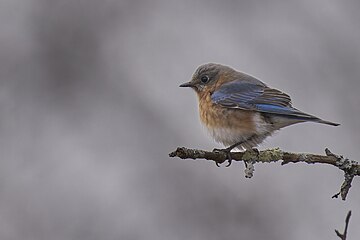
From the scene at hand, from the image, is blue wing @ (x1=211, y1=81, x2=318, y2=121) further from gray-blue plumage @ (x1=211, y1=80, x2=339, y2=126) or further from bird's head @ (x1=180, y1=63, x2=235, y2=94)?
bird's head @ (x1=180, y1=63, x2=235, y2=94)

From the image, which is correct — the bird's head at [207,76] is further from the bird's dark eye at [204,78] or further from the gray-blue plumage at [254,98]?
the gray-blue plumage at [254,98]

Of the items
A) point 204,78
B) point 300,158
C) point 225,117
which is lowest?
point 300,158

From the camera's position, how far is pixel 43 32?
6.77 m

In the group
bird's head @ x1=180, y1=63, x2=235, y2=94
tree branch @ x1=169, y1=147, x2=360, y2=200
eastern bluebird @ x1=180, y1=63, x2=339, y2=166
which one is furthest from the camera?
bird's head @ x1=180, y1=63, x2=235, y2=94

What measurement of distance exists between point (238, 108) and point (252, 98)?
0.49 feet

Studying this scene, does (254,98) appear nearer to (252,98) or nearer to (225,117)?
(252,98)

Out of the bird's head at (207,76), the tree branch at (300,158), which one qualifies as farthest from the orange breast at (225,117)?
the tree branch at (300,158)

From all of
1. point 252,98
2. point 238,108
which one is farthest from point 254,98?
point 238,108

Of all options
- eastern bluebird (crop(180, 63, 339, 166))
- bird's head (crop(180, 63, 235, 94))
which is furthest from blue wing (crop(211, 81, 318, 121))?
bird's head (crop(180, 63, 235, 94))

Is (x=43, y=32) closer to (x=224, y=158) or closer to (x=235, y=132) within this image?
(x=235, y=132)

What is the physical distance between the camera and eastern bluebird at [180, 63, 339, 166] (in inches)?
177

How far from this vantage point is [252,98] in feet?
15.8

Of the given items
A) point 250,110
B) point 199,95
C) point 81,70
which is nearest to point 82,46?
point 81,70

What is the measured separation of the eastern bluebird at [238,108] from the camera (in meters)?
4.50
